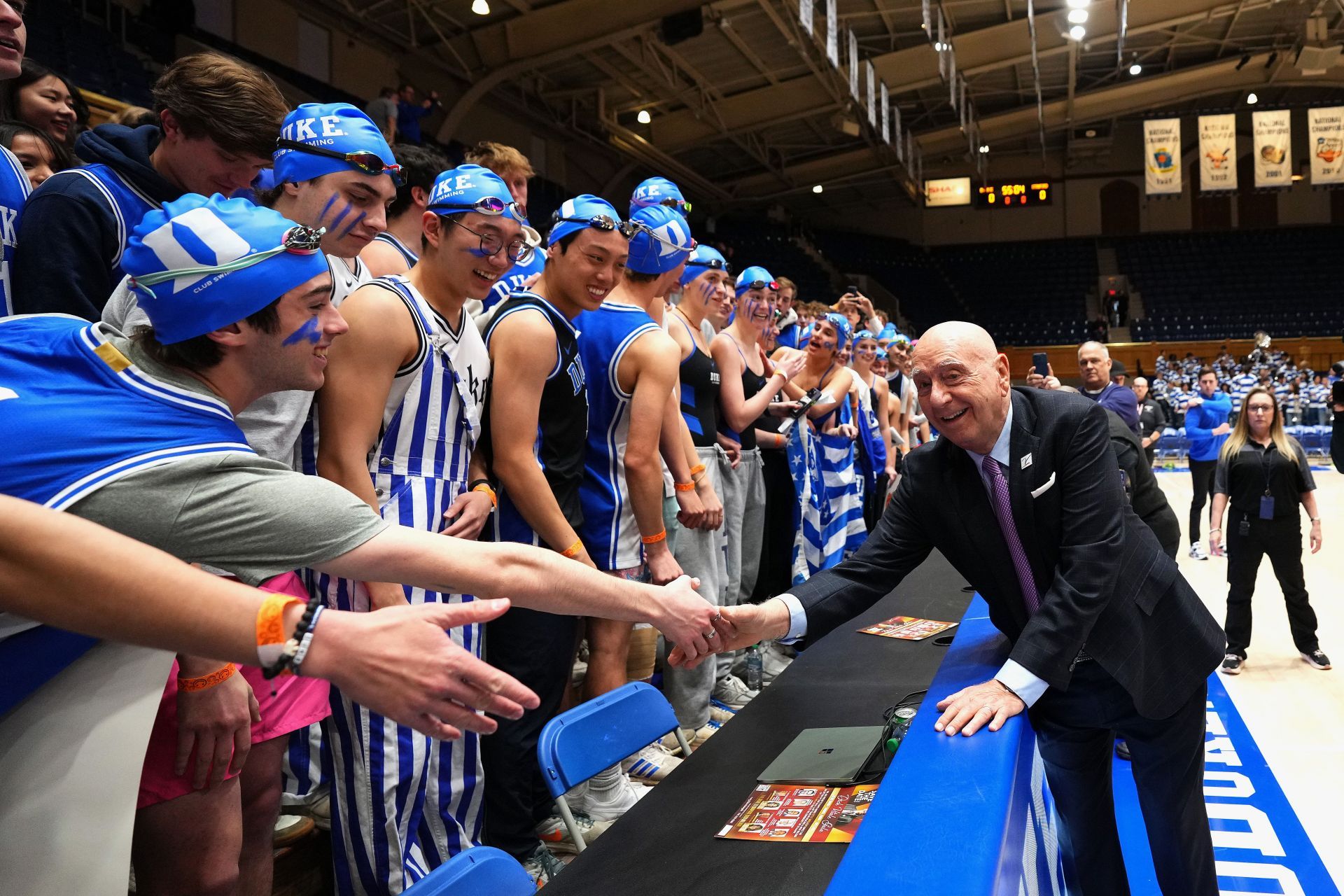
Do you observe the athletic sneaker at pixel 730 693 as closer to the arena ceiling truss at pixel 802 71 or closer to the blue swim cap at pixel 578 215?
the blue swim cap at pixel 578 215

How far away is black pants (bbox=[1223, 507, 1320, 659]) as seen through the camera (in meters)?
5.70

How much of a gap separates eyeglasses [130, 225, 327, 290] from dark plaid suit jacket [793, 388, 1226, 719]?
1637 mm

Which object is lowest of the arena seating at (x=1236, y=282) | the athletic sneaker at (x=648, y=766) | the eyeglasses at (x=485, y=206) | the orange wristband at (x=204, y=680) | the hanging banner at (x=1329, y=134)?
the athletic sneaker at (x=648, y=766)

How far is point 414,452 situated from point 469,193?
31.1 inches

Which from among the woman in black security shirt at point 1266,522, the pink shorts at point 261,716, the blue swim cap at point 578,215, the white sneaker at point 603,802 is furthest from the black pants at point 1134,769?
the woman in black security shirt at point 1266,522

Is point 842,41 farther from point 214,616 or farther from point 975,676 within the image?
point 214,616

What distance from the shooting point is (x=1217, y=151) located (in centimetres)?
1928

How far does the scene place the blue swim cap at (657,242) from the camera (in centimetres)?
363

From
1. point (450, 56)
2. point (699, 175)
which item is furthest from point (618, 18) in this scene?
point (699, 175)

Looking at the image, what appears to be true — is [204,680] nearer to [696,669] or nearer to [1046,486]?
[1046,486]

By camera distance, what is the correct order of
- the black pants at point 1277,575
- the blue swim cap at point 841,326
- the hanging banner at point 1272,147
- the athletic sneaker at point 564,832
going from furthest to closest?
the hanging banner at point 1272,147 < the blue swim cap at point 841,326 < the black pants at point 1277,575 < the athletic sneaker at point 564,832

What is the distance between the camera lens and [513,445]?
8.65ft

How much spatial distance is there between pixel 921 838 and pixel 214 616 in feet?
3.67

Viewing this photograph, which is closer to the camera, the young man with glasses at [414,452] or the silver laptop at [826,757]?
the silver laptop at [826,757]
